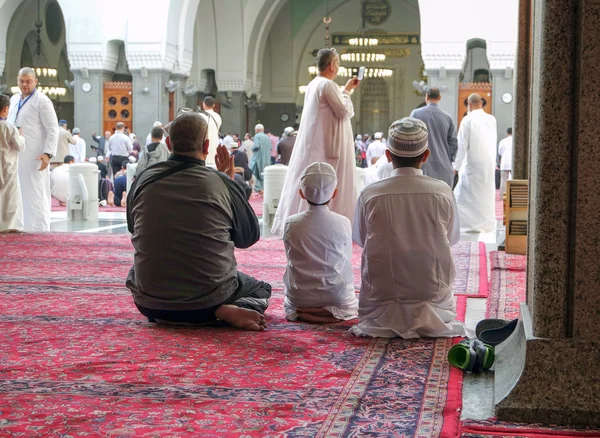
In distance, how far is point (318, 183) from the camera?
359 cm

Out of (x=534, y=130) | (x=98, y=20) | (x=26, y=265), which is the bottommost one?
(x=26, y=265)

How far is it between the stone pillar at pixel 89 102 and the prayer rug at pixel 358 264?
36.5 ft

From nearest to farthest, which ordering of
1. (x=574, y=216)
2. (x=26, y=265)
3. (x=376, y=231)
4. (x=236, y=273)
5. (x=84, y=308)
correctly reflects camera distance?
(x=574, y=216), (x=376, y=231), (x=236, y=273), (x=84, y=308), (x=26, y=265)

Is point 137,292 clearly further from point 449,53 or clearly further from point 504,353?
point 449,53

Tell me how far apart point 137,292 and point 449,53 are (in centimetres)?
1319

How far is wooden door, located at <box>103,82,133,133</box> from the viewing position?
57.5 feet

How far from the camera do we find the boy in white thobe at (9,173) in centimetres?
677

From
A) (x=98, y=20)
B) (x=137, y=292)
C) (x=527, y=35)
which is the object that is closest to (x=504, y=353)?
(x=137, y=292)

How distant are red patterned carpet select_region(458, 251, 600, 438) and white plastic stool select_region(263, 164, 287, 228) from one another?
8.46 ft

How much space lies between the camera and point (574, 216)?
2266 mm

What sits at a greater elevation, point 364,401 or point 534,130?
point 534,130

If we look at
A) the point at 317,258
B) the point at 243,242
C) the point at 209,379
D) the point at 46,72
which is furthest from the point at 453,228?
the point at 46,72

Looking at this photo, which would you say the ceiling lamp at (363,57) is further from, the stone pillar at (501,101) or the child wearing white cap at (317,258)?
the child wearing white cap at (317,258)

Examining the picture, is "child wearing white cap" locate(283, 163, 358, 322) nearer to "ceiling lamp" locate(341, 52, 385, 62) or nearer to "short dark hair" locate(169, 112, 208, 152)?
"short dark hair" locate(169, 112, 208, 152)
